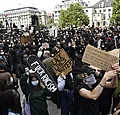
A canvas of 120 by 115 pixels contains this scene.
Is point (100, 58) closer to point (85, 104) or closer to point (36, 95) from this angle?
point (85, 104)

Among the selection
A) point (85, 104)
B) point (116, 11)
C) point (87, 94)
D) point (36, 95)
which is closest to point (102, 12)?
point (116, 11)

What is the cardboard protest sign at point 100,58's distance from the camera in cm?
362

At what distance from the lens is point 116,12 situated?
172 feet

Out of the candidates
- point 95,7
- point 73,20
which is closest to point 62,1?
point 95,7

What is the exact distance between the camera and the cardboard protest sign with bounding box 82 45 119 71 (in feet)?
11.9

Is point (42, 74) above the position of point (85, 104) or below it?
above

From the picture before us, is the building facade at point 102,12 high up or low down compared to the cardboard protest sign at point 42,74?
up

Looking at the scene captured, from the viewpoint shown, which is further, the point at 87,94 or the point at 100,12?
the point at 100,12

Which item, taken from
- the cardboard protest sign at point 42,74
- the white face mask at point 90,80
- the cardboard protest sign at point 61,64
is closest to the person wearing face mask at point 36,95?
the cardboard protest sign at point 42,74

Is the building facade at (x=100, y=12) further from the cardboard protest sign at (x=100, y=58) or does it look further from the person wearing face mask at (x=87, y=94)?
the cardboard protest sign at (x=100, y=58)

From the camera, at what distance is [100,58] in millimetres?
3670

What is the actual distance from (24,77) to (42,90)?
0.68 metres

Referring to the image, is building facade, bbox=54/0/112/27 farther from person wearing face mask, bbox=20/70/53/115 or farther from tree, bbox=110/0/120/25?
person wearing face mask, bbox=20/70/53/115

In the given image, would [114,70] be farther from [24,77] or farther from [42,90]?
[24,77]
